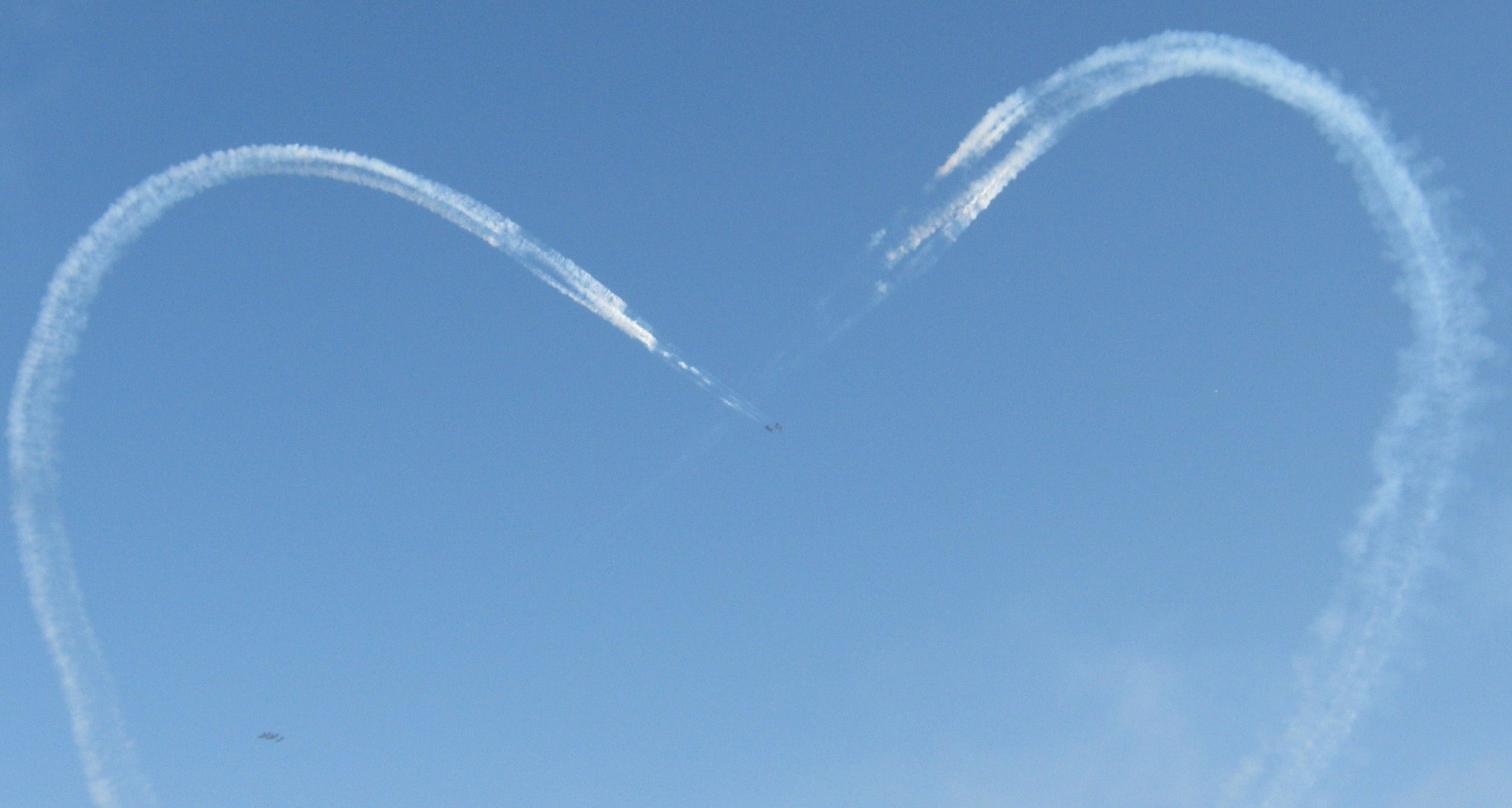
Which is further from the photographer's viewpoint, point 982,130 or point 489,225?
point 489,225

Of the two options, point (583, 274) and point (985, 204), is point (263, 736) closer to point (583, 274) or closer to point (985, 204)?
point (583, 274)

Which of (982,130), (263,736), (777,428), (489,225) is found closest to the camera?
(982,130)

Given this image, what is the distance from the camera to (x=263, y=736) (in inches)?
4449

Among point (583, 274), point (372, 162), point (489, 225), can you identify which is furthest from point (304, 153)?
point (583, 274)

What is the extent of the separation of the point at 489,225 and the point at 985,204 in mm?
29646

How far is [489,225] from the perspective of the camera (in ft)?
315

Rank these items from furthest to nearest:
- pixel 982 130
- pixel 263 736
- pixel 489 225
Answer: pixel 263 736
pixel 489 225
pixel 982 130

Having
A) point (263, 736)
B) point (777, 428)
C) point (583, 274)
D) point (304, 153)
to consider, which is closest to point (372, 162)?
point (304, 153)

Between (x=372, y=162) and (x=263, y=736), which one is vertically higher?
(x=372, y=162)

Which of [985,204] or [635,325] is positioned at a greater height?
[985,204]

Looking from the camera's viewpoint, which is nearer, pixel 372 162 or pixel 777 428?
pixel 372 162

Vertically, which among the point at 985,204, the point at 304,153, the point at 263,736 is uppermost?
the point at 985,204

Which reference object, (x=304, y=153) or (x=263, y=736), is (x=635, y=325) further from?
(x=263, y=736)

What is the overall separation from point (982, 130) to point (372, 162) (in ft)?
117
